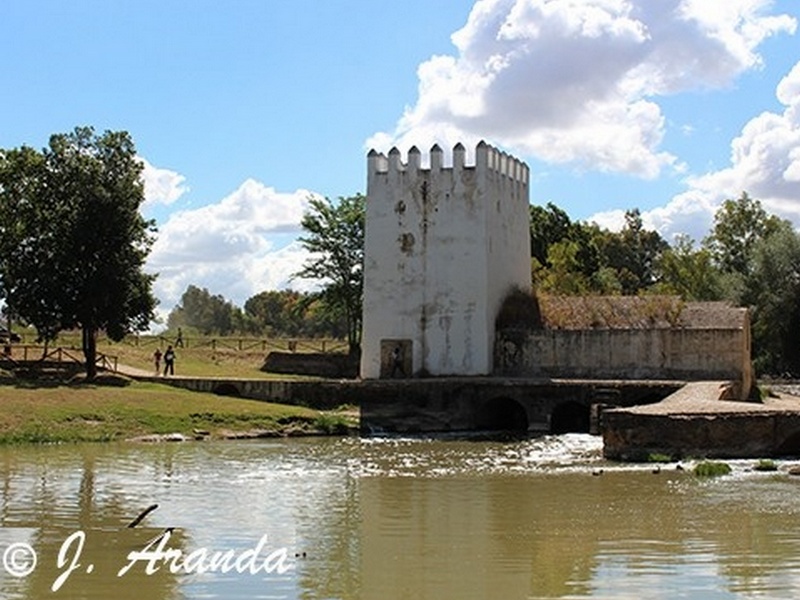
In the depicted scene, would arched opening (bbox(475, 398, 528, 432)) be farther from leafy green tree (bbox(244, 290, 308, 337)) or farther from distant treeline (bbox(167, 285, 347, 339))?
leafy green tree (bbox(244, 290, 308, 337))

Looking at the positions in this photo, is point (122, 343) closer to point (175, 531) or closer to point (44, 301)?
point (44, 301)

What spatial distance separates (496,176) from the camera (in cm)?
4219

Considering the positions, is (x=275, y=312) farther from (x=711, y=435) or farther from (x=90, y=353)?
(x=711, y=435)

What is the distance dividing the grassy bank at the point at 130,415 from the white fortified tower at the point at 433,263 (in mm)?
6354

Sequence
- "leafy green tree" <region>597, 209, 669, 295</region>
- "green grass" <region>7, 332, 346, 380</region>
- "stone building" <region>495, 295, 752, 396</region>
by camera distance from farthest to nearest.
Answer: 1. "leafy green tree" <region>597, 209, 669, 295</region>
2. "green grass" <region>7, 332, 346, 380</region>
3. "stone building" <region>495, 295, 752, 396</region>

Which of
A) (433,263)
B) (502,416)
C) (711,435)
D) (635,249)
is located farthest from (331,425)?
(635,249)

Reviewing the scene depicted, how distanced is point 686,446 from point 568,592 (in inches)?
555

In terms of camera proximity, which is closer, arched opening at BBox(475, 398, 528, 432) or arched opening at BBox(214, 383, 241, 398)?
arched opening at BBox(475, 398, 528, 432)

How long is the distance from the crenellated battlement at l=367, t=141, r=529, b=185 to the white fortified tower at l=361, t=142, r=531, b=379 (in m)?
0.04

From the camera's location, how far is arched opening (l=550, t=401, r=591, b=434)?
122ft

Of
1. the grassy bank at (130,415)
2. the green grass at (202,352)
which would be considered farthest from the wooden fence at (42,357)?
the grassy bank at (130,415)

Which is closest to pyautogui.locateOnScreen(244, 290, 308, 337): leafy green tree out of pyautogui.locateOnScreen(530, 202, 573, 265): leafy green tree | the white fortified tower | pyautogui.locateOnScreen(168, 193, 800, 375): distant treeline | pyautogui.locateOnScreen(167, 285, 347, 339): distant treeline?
pyautogui.locateOnScreen(167, 285, 347, 339): distant treeline

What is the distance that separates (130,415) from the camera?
31531 millimetres

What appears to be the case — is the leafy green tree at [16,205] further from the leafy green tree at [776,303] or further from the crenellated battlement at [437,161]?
the leafy green tree at [776,303]
